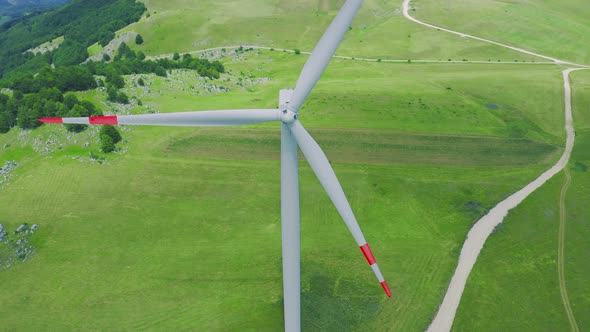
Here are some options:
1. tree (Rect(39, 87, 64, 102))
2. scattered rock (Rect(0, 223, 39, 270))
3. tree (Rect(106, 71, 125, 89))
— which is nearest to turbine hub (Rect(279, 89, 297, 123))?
scattered rock (Rect(0, 223, 39, 270))

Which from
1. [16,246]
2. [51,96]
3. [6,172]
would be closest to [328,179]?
[16,246]

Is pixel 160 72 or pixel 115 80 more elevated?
pixel 115 80

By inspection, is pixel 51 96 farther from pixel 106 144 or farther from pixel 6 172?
pixel 6 172

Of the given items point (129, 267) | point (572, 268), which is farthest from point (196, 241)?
point (572, 268)

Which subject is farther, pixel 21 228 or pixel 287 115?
pixel 21 228

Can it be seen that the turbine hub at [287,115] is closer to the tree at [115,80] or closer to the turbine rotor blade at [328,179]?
the turbine rotor blade at [328,179]

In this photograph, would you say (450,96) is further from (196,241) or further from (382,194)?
(196,241)
